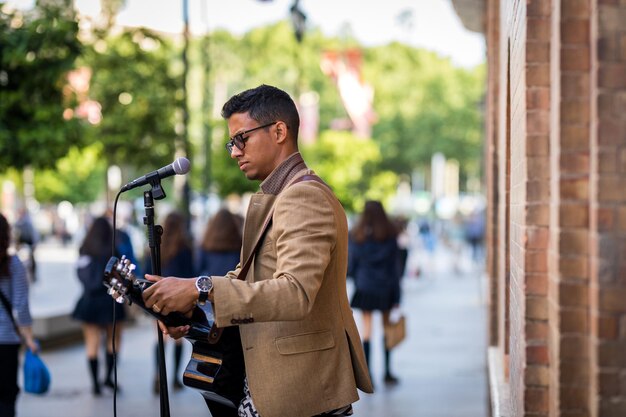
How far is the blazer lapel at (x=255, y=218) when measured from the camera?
12.6 ft

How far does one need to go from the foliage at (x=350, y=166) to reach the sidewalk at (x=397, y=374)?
61.5 ft

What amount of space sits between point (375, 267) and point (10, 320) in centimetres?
597

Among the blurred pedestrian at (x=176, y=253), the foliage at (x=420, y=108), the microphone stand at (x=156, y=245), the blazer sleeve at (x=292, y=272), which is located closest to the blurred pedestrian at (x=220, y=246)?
the blurred pedestrian at (x=176, y=253)

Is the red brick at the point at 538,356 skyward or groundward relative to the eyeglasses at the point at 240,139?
groundward

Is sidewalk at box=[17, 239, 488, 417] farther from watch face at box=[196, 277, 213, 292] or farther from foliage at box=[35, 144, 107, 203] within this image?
foliage at box=[35, 144, 107, 203]

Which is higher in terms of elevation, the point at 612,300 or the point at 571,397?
the point at 612,300

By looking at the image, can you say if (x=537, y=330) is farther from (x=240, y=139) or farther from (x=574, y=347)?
(x=240, y=139)

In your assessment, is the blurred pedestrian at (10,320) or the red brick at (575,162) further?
the blurred pedestrian at (10,320)

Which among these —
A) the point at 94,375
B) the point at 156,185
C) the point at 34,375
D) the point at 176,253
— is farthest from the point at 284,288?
the point at 94,375

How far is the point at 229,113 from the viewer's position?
390 centimetres

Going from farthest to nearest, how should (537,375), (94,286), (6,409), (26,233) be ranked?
1. (26,233)
2. (94,286)
3. (6,409)
4. (537,375)

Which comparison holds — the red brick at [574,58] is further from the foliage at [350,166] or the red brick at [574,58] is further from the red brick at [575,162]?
the foliage at [350,166]

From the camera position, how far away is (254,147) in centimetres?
385

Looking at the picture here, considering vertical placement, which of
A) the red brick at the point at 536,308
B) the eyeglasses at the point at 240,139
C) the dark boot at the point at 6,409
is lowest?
the dark boot at the point at 6,409
